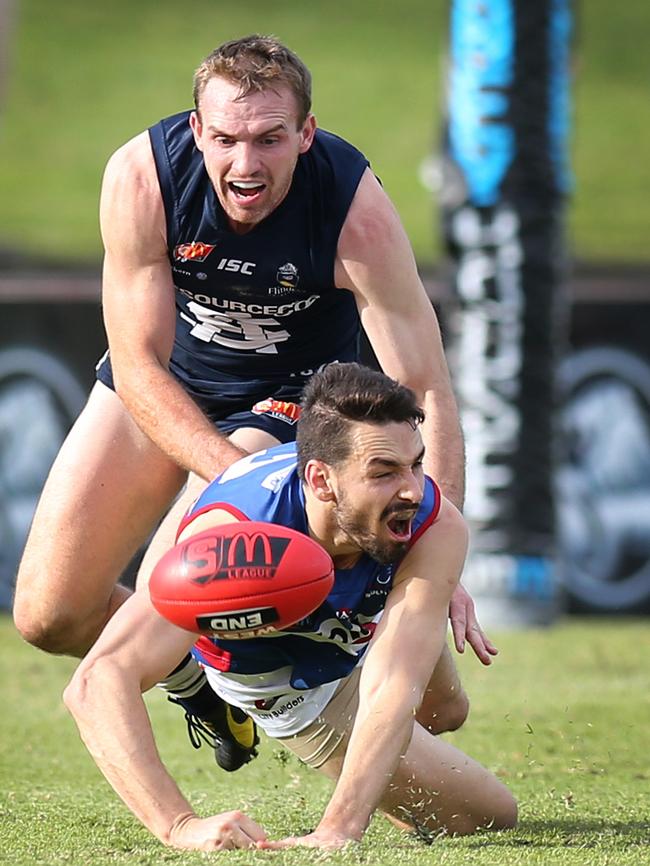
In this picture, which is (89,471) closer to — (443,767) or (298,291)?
(298,291)

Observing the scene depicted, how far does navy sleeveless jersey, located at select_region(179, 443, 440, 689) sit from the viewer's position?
4270 mm

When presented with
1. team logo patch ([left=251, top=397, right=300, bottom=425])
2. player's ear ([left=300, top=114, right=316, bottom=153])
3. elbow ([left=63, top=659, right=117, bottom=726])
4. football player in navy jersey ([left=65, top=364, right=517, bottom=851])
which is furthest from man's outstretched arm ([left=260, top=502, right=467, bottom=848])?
player's ear ([left=300, top=114, right=316, bottom=153])

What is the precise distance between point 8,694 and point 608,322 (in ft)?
16.4

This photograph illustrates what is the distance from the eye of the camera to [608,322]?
422 inches

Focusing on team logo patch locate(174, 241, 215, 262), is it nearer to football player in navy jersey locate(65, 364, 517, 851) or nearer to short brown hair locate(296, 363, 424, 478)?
football player in navy jersey locate(65, 364, 517, 851)

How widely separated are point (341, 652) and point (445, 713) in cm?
59

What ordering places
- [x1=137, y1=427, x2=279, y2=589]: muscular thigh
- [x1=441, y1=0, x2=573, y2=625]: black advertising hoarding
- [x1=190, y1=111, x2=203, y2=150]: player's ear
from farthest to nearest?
[x1=441, y1=0, x2=573, y2=625]: black advertising hoarding
[x1=190, y1=111, x2=203, y2=150]: player's ear
[x1=137, y1=427, x2=279, y2=589]: muscular thigh

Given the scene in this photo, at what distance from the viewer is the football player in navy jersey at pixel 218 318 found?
480 centimetres

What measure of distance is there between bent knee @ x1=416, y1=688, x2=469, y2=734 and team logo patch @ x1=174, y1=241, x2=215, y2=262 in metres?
1.55

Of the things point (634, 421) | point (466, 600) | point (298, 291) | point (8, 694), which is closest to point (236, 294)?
point (298, 291)

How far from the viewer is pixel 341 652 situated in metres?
4.62

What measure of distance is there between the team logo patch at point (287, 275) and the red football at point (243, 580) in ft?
3.93

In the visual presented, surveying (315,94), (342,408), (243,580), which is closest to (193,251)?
(342,408)

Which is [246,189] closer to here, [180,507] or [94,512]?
[180,507]
